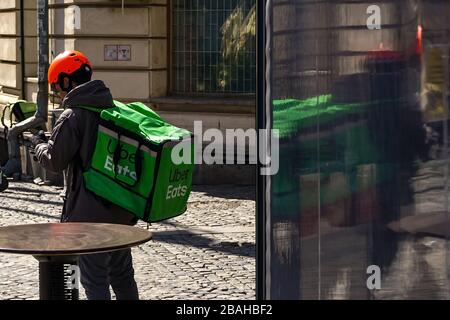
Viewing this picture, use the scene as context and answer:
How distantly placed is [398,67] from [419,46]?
116mm

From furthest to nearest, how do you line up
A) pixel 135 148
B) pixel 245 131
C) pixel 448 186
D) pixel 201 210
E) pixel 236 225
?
pixel 245 131 < pixel 201 210 < pixel 236 225 < pixel 135 148 < pixel 448 186

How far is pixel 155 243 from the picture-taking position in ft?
34.1

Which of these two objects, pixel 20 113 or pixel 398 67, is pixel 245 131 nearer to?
pixel 20 113

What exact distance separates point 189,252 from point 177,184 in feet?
12.5

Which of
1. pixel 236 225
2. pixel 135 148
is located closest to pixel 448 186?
pixel 135 148

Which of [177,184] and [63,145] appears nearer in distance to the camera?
[63,145]

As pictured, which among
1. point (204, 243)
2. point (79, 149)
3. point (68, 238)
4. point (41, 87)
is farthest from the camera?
point (41, 87)

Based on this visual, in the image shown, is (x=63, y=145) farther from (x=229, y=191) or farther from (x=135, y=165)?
(x=229, y=191)

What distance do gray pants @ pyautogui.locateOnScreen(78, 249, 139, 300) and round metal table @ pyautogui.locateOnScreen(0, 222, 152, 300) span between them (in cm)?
44

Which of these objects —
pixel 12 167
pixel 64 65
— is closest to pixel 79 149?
pixel 64 65

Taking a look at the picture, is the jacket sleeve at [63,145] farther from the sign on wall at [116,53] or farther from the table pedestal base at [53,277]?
the sign on wall at [116,53]

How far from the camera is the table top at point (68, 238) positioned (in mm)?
4777

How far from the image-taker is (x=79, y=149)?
6141 mm

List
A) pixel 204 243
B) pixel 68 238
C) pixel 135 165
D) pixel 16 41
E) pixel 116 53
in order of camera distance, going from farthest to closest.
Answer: pixel 16 41, pixel 116 53, pixel 204 243, pixel 135 165, pixel 68 238
